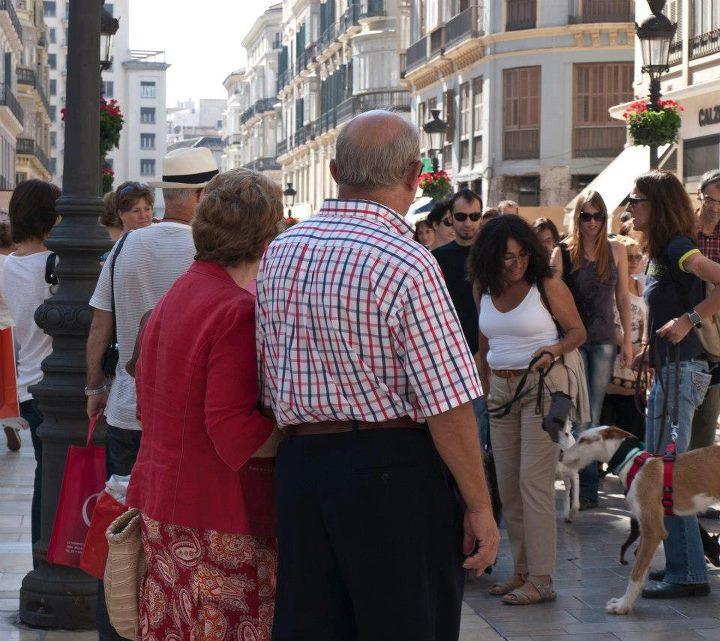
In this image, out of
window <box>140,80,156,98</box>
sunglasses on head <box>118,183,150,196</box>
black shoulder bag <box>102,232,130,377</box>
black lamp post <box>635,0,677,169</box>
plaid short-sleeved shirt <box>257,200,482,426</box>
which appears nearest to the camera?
plaid short-sleeved shirt <box>257,200,482,426</box>

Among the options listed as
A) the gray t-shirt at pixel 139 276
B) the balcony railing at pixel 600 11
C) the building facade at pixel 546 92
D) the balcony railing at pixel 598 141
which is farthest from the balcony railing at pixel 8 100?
the gray t-shirt at pixel 139 276

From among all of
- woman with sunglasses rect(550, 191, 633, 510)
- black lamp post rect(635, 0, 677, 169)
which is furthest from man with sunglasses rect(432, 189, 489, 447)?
black lamp post rect(635, 0, 677, 169)

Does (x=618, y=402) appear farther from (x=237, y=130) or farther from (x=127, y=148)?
(x=127, y=148)

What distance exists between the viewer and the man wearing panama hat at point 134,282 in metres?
5.28

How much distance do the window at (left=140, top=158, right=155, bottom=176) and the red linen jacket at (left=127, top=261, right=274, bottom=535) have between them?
133945 millimetres

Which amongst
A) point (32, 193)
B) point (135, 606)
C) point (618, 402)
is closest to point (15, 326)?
point (32, 193)

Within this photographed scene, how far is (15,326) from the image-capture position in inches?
271

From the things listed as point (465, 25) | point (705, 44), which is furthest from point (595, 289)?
point (465, 25)

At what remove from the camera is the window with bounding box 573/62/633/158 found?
36000 millimetres

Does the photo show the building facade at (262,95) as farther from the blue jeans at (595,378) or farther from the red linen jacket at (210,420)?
the red linen jacket at (210,420)

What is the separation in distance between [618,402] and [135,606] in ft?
22.1

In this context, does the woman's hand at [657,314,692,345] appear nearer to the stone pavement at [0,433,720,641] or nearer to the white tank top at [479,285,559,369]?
the white tank top at [479,285,559,369]

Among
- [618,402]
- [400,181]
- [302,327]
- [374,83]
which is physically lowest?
[618,402]

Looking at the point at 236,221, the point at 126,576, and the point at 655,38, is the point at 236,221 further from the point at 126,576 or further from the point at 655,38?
the point at 655,38
